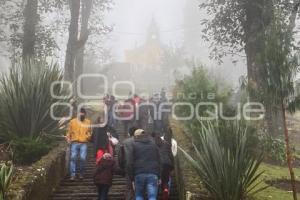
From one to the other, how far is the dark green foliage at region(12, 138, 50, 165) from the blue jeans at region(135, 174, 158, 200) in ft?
14.6

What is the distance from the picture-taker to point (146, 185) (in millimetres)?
7609

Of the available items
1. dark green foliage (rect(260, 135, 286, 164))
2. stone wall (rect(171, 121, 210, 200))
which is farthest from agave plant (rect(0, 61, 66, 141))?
dark green foliage (rect(260, 135, 286, 164))

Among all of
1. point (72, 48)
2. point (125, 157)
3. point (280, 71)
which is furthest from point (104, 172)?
point (72, 48)

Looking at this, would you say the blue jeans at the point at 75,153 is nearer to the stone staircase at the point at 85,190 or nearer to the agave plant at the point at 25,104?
the stone staircase at the point at 85,190

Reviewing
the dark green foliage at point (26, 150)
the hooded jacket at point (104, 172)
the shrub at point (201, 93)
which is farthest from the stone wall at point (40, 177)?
the shrub at point (201, 93)

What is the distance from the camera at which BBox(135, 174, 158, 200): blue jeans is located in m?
7.52

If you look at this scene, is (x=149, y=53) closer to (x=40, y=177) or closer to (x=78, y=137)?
(x=78, y=137)

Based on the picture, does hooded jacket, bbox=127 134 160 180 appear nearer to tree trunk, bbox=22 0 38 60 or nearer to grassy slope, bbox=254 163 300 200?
grassy slope, bbox=254 163 300 200

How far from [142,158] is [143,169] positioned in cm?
18

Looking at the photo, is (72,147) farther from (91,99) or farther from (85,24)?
(91,99)

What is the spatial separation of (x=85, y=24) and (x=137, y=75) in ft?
164

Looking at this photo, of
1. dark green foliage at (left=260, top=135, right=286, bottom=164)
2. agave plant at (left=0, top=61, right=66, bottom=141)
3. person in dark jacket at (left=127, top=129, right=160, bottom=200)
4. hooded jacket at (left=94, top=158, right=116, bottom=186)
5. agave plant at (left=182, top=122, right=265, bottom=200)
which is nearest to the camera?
person in dark jacket at (left=127, top=129, right=160, bottom=200)

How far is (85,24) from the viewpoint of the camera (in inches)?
1172

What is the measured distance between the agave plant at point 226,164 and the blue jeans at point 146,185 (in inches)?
25.8
